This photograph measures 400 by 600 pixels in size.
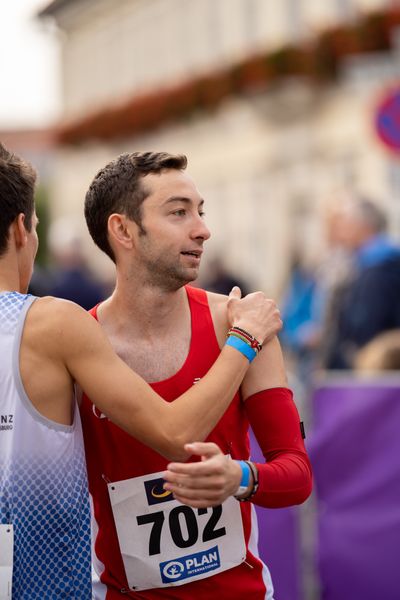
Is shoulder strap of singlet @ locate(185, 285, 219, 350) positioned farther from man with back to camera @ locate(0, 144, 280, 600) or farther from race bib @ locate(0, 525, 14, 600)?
race bib @ locate(0, 525, 14, 600)

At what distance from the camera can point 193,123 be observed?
33281mm

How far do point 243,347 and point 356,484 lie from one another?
10.5 ft

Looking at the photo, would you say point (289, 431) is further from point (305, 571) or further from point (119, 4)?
point (119, 4)

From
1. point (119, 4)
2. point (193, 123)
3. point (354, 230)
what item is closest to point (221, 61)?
point (193, 123)

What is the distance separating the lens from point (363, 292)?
27.0 ft

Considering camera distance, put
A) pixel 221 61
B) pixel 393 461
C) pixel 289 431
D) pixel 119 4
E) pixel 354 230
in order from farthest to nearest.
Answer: pixel 119 4 < pixel 221 61 < pixel 354 230 < pixel 393 461 < pixel 289 431

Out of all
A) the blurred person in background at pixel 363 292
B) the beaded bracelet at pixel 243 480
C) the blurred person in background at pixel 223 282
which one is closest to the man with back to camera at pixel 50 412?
the beaded bracelet at pixel 243 480

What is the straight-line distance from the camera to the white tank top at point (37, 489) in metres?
3.54

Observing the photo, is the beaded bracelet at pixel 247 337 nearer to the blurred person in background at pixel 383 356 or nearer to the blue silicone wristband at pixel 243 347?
the blue silicone wristband at pixel 243 347

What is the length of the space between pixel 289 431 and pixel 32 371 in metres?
0.74

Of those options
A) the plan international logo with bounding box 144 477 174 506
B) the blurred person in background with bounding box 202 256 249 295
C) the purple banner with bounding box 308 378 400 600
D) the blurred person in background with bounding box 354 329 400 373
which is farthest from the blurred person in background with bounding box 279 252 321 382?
the plan international logo with bounding box 144 477 174 506

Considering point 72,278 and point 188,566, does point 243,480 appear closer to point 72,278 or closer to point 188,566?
point 188,566

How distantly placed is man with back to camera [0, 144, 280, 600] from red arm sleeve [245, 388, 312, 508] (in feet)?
0.62

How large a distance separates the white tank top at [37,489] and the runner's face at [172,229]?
46cm
